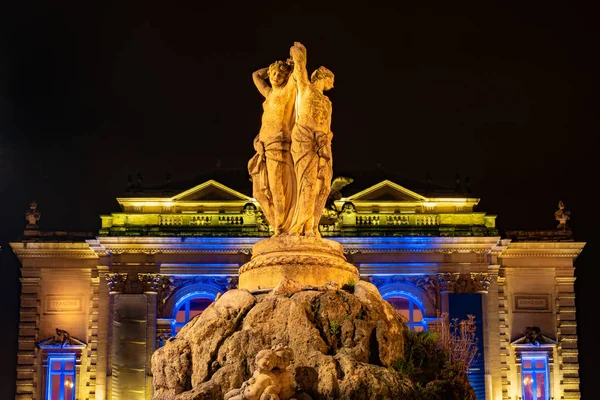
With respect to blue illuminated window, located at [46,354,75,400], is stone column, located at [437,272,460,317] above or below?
above

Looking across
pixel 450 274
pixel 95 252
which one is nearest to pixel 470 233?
pixel 450 274

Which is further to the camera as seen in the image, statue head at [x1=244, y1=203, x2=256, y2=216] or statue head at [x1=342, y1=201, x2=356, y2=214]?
statue head at [x1=342, y1=201, x2=356, y2=214]

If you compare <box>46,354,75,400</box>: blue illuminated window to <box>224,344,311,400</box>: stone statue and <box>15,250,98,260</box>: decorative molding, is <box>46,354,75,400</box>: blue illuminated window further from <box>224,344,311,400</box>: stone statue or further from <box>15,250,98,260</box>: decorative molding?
<box>224,344,311,400</box>: stone statue

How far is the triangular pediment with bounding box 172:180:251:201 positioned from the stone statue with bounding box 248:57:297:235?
33132mm

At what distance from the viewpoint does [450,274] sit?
48.9 metres

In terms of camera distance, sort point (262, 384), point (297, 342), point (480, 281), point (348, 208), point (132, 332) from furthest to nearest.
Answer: point (348, 208), point (480, 281), point (132, 332), point (297, 342), point (262, 384)

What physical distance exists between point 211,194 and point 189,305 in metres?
5.28

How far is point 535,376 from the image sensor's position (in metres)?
50.2

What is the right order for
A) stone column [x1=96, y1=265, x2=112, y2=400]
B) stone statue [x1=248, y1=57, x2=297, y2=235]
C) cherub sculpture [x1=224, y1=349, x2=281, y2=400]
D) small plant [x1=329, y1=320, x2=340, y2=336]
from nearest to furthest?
cherub sculpture [x1=224, y1=349, x2=281, y2=400] < small plant [x1=329, y1=320, x2=340, y2=336] < stone statue [x1=248, y1=57, x2=297, y2=235] < stone column [x1=96, y1=265, x2=112, y2=400]

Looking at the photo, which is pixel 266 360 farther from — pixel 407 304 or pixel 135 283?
pixel 407 304

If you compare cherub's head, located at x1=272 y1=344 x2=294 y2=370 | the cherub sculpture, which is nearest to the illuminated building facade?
cherub's head, located at x1=272 y1=344 x2=294 y2=370

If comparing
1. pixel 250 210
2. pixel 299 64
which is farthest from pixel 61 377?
pixel 299 64

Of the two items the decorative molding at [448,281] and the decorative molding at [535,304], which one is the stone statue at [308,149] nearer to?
the decorative molding at [448,281]

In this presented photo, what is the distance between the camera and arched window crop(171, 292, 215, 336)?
48.8 m
